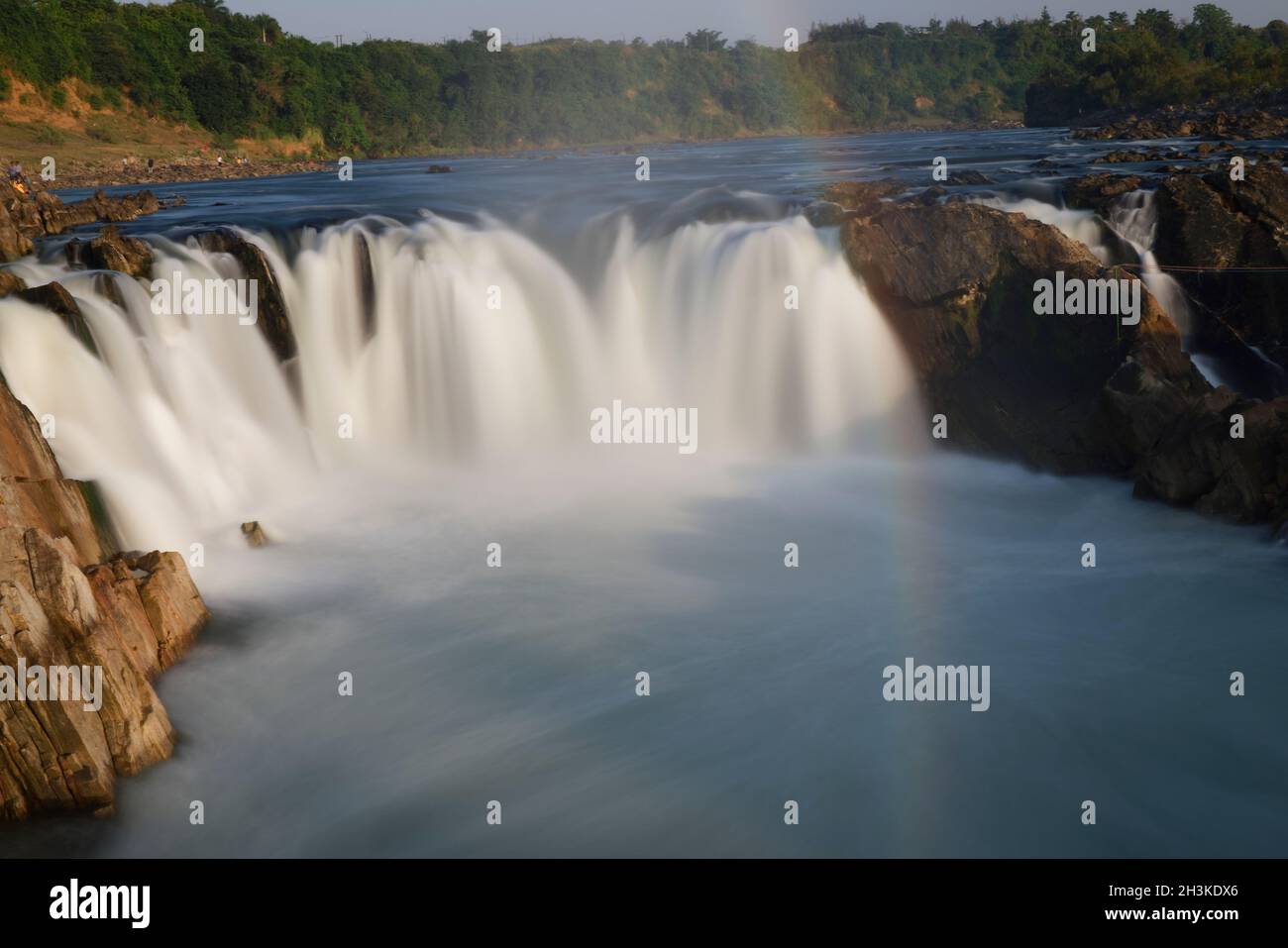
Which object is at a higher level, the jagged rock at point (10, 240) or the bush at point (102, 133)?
the bush at point (102, 133)

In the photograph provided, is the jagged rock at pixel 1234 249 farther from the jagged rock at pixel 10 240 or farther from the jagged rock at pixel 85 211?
the jagged rock at pixel 85 211

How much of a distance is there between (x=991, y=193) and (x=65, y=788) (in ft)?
57.2

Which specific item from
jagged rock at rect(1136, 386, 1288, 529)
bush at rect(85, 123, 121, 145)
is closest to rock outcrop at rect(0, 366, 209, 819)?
jagged rock at rect(1136, 386, 1288, 529)

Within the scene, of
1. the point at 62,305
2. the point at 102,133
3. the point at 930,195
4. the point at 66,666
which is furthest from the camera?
the point at 102,133

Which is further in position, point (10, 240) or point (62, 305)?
point (10, 240)

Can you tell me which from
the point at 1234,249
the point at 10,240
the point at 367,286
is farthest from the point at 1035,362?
the point at 10,240

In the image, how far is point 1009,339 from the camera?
16.7 metres

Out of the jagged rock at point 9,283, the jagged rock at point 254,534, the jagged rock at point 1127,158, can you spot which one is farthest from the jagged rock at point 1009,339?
the jagged rock at point 1127,158

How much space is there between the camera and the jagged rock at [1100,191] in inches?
746

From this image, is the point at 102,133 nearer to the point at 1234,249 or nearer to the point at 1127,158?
the point at 1127,158

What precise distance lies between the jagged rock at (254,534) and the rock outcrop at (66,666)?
313 cm

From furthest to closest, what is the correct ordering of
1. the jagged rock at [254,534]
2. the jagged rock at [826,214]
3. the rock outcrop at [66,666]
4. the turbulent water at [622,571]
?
1. the jagged rock at [826,214]
2. the jagged rock at [254,534]
3. the turbulent water at [622,571]
4. the rock outcrop at [66,666]

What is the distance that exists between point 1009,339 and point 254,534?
34.1 ft

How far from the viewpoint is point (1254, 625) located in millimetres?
10914
